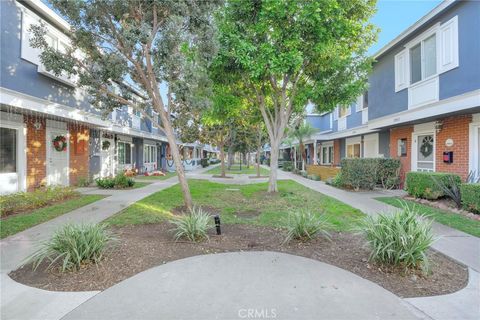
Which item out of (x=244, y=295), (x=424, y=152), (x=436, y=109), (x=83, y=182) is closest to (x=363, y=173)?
(x=424, y=152)

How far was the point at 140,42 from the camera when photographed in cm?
609

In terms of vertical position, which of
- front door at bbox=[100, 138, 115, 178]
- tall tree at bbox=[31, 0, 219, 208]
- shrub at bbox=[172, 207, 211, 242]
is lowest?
shrub at bbox=[172, 207, 211, 242]

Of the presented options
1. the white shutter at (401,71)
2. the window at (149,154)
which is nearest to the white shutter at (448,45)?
the white shutter at (401,71)

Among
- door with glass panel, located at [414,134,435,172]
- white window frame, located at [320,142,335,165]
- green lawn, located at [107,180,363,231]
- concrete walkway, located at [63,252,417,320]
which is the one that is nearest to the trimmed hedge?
door with glass panel, located at [414,134,435,172]

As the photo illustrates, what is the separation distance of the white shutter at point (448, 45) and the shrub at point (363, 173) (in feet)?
13.8

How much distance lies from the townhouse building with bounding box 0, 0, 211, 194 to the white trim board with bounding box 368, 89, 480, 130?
10605 mm

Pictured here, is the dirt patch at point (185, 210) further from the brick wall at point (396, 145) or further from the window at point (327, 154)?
the window at point (327, 154)

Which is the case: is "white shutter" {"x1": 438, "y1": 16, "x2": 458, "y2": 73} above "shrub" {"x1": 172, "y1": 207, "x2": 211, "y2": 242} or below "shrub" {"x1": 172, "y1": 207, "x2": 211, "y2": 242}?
above

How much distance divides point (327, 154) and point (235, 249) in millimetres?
19334

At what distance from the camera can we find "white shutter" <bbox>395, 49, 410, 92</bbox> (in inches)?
420

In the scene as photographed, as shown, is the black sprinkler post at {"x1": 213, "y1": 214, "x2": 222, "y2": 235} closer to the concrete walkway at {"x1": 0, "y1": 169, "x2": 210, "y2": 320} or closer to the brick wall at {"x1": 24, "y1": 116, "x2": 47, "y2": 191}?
the concrete walkway at {"x1": 0, "y1": 169, "x2": 210, "y2": 320}

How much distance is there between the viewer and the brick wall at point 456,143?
8.34 meters

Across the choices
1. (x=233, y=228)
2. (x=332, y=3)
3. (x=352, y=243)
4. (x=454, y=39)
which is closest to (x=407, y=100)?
(x=454, y=39)

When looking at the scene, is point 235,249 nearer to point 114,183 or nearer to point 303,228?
point 303,228
